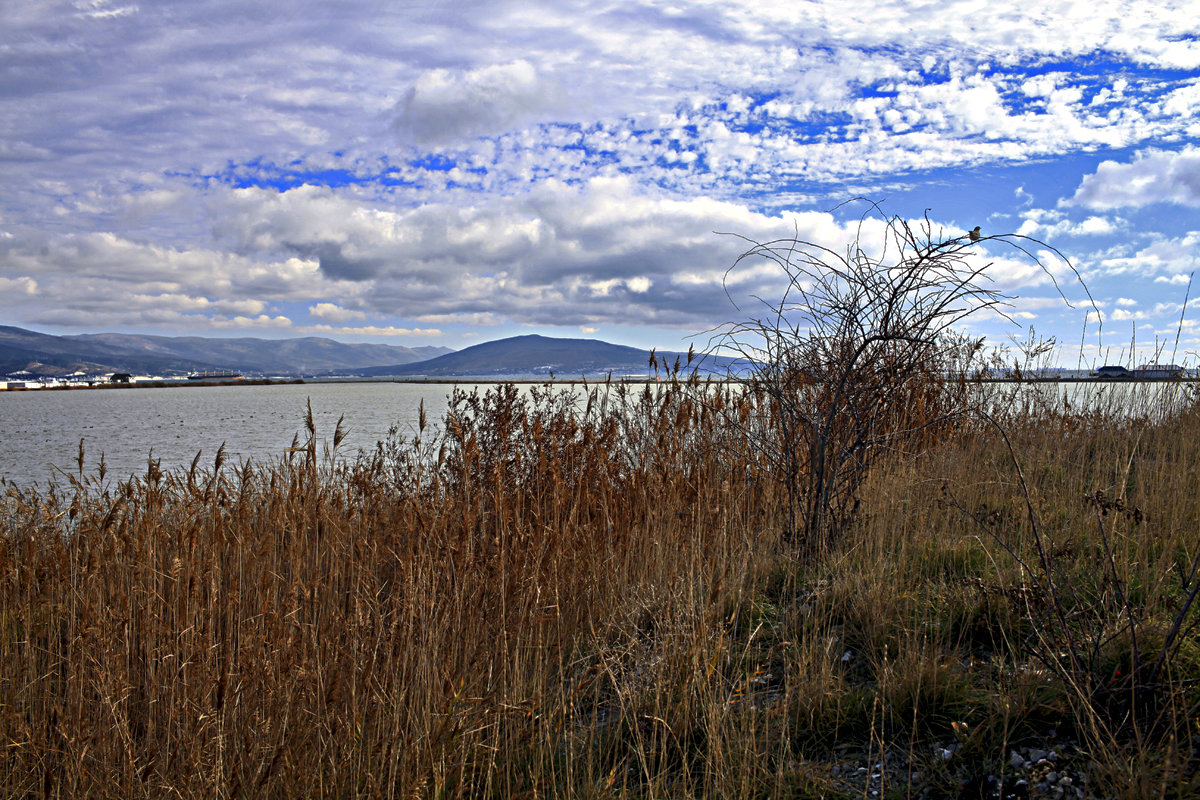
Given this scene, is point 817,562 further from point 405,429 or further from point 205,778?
point 405,429

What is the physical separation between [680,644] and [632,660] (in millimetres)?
345

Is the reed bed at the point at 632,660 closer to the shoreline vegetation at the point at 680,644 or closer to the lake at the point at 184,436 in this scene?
the shoreline vegetation at the point at 680,644

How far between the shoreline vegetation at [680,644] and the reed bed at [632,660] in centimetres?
3

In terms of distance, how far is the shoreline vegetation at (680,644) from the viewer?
2543 mm

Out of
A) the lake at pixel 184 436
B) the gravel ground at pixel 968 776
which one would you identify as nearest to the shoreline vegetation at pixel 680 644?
the gravel ground at pixel 968 776

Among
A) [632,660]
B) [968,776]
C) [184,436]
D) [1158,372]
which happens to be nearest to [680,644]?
[632,660]

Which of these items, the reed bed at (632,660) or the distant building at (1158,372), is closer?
the reed bed at (632,660)

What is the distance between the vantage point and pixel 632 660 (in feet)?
11.7

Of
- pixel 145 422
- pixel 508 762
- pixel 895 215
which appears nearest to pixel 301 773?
pixel 508 762

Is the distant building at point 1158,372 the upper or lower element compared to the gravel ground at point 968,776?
Answer: upper

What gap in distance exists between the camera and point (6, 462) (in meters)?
17.6

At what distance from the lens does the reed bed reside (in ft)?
8.34

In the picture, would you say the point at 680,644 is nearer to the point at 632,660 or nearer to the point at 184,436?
the point at 632,660

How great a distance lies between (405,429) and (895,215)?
2098cm
